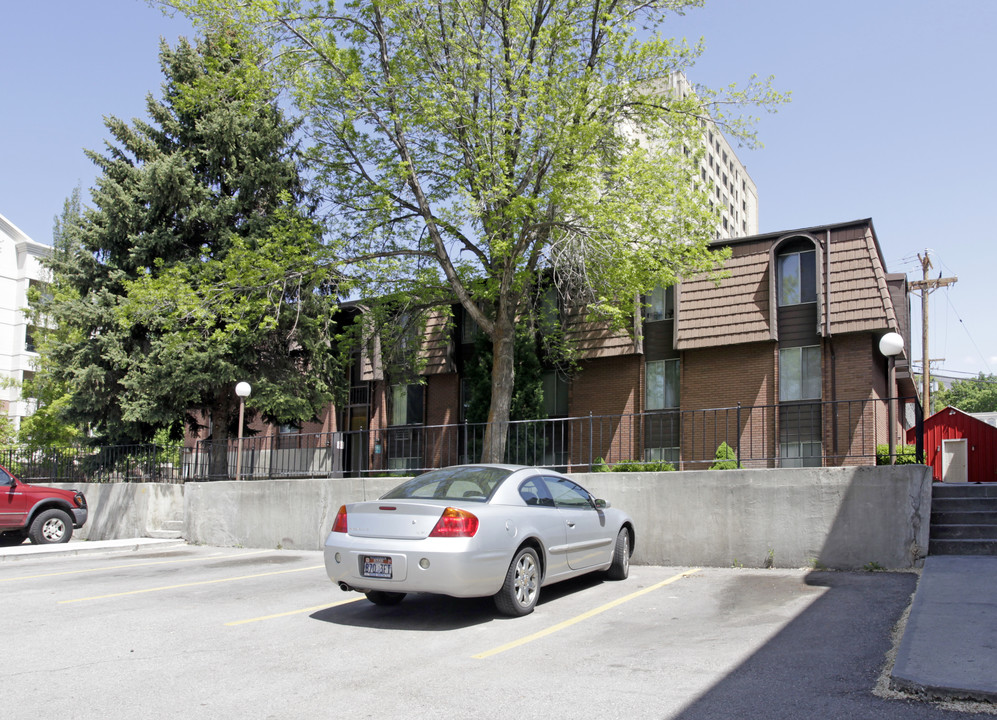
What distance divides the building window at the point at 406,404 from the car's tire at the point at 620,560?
56.2 feet

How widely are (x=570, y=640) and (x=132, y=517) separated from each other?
16.4 m

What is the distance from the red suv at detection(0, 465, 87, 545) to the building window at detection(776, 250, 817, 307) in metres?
18.0

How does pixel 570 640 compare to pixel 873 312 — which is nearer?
pixel 570 640

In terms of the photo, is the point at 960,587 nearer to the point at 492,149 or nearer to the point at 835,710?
the point at 835,710

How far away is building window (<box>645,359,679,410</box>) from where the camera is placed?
21766 millimetres

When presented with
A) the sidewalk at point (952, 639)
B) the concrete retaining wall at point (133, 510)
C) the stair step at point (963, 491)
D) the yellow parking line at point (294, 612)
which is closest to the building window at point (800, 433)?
the stair step at point (963, 491)

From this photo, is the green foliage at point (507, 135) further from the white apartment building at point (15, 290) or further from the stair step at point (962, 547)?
the white apartment building at point (15, 290)

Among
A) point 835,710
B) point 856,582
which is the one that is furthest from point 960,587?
point 835,710

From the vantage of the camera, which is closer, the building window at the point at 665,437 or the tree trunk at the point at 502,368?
the tree trunk at the point at 502,368

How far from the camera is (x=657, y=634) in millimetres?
6855

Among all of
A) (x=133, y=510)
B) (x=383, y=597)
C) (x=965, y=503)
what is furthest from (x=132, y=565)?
(x=965, y=503)

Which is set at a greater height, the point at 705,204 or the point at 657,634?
the point at 705,204

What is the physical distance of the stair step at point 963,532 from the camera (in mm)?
9934

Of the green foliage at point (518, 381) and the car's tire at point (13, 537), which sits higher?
the green foliage at point (518, 381)
